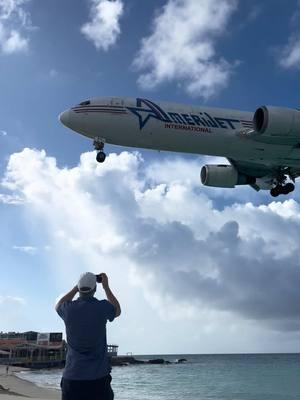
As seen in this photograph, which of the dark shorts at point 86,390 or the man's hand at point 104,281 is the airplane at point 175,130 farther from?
the dark shorts at point 86,390

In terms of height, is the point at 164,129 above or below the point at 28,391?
above

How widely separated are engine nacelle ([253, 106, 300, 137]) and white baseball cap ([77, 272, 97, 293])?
998 inches

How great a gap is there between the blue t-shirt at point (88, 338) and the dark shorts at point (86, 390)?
0.20 feet

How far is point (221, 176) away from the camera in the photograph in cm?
3738

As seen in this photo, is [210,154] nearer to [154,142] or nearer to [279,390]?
[154,142]

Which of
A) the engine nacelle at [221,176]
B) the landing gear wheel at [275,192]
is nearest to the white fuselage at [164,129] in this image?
the engine nacelle at [221,176]

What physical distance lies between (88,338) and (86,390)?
1.97 ft

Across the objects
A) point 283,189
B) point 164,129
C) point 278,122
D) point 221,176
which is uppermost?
point 164,129

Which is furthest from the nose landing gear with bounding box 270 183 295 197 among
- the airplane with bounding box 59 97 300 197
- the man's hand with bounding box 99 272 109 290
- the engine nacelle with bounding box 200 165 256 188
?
the man's hand with bounding box 99 272 109 290

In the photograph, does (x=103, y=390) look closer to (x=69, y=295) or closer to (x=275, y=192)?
(x=69, y=295)

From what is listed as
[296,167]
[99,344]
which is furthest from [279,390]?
A: [99,344]

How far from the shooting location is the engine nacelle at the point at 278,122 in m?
30.4

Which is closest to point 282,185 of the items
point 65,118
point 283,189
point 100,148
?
point 283,189

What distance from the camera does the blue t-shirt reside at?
6438 millimetres
